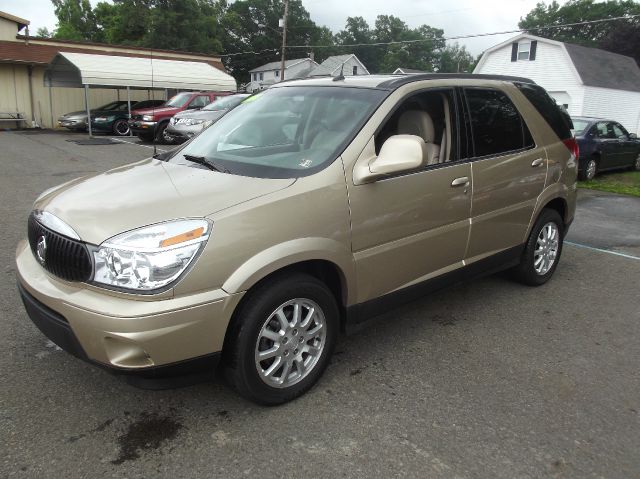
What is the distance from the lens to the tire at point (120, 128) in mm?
21438

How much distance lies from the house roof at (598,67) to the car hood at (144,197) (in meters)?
31.4

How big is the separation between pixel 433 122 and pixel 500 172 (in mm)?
713

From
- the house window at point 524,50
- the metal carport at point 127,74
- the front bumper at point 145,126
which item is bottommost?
the front bumper at point 145,126

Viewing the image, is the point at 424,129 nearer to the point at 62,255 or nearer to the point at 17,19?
the point at 62,255

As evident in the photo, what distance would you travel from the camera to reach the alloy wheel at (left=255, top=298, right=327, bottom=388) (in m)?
2.84

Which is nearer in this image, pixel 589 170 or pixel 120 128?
pixel 589 170

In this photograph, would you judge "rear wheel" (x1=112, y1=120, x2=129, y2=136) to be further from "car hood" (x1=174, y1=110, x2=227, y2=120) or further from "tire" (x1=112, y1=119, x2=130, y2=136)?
"car hood" (x1=174, y1=110, x2=227, y2=120)

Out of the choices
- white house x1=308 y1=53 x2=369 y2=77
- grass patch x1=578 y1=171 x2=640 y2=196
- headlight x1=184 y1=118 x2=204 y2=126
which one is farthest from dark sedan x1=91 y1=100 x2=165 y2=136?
white house x1=308 y1=53 x2=369 y2=77

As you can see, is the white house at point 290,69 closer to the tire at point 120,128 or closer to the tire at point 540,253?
the tire at point 120,128

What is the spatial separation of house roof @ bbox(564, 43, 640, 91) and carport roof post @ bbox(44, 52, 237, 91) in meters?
19.8

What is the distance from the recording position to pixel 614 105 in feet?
104

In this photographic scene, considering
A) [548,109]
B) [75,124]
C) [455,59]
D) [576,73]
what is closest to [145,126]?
[75,124]

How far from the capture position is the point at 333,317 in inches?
122

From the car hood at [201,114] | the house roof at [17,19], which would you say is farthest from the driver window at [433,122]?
the house roof at [17,19]
